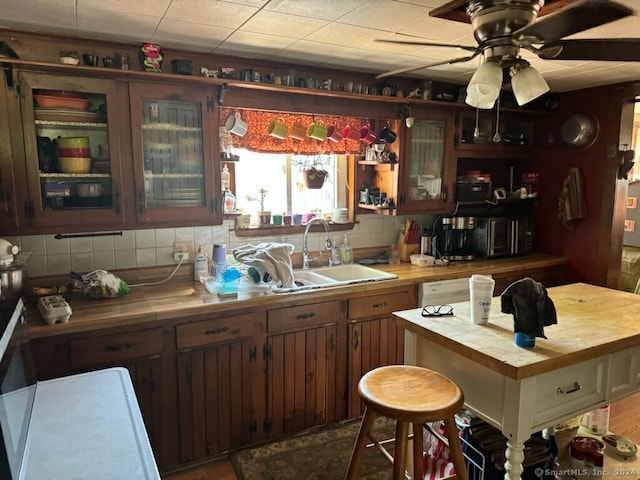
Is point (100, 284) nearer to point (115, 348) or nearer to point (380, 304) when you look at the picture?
point (115, 348)

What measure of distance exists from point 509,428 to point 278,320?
1.33 m

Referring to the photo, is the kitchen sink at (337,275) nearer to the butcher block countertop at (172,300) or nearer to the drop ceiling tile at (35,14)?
the butcher block countertop at (172,300)

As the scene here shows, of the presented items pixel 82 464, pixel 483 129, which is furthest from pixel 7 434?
pixel 483 129

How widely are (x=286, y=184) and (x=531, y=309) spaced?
1988 millimetres

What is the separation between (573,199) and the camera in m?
3.63

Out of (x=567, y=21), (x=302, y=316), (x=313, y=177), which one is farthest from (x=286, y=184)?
(x=567, y=21)

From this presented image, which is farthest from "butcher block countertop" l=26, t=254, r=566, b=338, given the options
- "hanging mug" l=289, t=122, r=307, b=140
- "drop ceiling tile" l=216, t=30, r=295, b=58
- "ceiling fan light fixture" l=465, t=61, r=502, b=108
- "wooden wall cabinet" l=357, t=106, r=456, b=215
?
"ceiling fan light fixture" l=465, t=61, r=502, b=108

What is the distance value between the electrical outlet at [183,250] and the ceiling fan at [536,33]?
179cm

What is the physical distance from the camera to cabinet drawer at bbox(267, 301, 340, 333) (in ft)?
8.37

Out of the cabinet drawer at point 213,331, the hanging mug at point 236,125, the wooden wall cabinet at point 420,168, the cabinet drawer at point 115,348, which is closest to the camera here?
the cabinet drawer at point 115,348

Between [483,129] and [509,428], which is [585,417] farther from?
[483,129]

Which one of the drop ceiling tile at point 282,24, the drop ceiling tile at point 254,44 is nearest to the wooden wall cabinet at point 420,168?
the drop ceiling tile at point 254,44

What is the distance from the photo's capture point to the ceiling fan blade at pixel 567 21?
137 centimetres

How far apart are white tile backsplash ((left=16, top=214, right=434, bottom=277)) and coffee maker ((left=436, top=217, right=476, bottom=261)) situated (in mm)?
986
